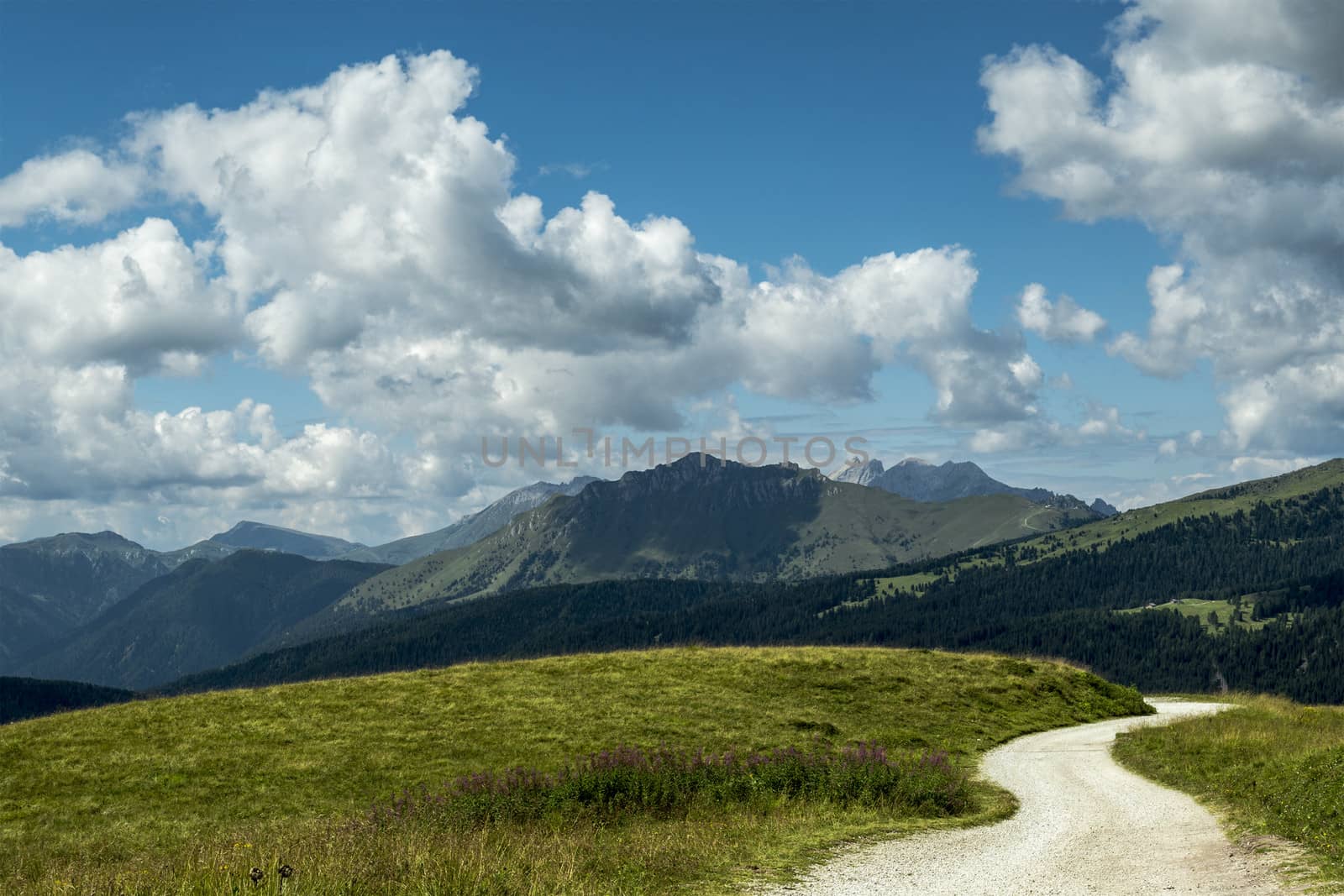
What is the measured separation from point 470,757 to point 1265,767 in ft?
80.4

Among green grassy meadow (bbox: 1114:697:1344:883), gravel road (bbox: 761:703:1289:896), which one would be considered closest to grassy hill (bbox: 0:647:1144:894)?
gravel road (bbox: 761:703:1289:896)

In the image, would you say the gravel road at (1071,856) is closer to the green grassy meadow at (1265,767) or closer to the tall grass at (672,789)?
the green grassy meadow at (1265,767)

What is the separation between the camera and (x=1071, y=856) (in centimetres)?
1895

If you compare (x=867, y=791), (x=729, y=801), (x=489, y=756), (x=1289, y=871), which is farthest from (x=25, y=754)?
(x=1289, y=871)

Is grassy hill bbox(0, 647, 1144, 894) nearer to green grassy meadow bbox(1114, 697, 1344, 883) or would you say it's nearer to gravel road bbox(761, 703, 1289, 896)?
gravel road bbox(761, 703, 1289, 896)

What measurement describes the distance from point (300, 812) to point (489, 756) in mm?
6865

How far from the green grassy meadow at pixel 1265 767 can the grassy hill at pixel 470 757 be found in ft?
19.7

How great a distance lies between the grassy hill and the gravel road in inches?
50.1

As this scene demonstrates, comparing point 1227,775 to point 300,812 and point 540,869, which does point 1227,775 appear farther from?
point 300,812

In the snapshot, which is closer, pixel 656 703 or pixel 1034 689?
pixel 656 703

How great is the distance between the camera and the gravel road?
16.2 m

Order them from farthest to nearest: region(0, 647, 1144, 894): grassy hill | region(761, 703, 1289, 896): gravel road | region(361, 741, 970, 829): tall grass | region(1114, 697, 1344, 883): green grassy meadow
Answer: region(361, 741, 970, 829): tall grass
region(1114, 697, 1344, 883): green grassy meadow
region(761, 703, 1289, 896): gravel road
region(0, 647, 1144, 894): grassy hill

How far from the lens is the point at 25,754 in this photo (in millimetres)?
32656

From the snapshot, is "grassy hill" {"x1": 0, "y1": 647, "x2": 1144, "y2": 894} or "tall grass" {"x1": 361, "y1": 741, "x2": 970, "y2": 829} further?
"tall grass" {"x1": 361, "y1": 741, "x2": 970, "y2": 829}
